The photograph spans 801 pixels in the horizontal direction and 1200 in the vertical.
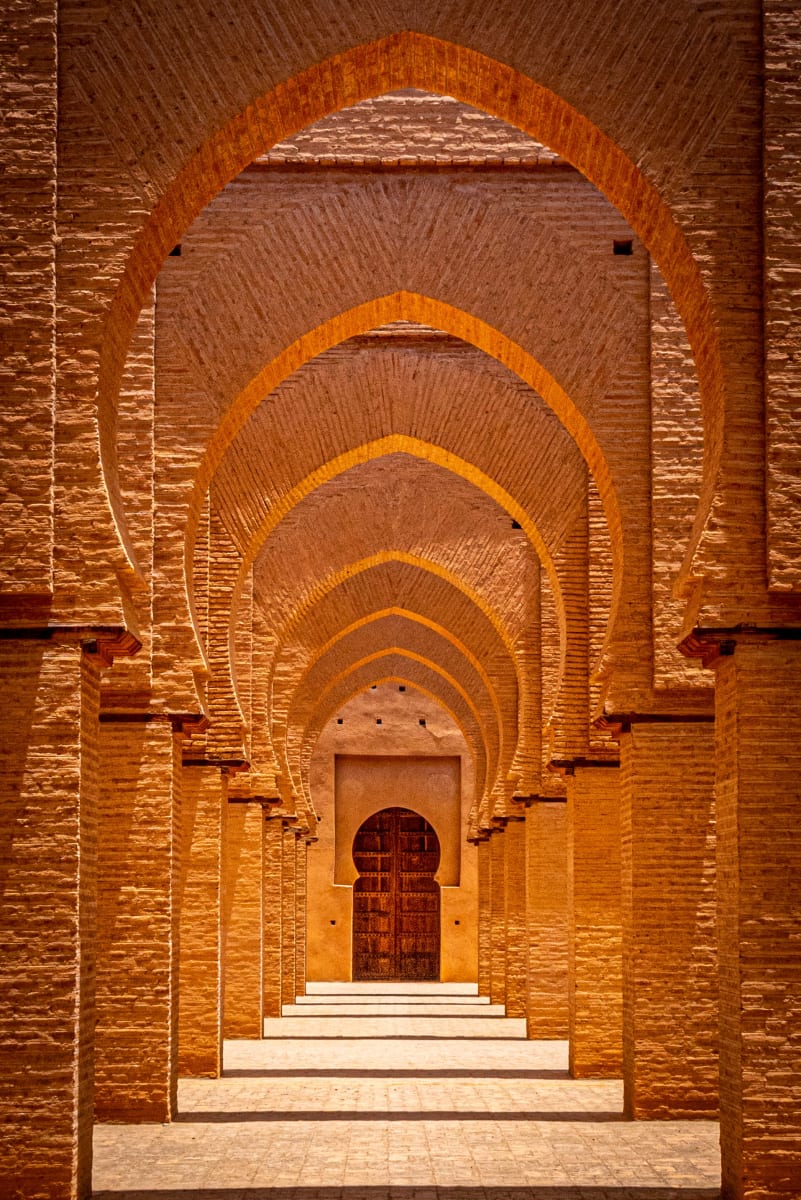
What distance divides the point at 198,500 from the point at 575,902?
4.62 meters

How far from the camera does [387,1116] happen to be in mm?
12570

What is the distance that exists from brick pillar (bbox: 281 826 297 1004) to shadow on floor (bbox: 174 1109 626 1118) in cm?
1136

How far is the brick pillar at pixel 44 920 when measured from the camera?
8.30m

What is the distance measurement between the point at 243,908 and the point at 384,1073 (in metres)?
3.45

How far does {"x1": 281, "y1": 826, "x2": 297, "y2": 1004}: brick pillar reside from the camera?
988 inches

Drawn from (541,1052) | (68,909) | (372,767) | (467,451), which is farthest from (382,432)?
(372,767)

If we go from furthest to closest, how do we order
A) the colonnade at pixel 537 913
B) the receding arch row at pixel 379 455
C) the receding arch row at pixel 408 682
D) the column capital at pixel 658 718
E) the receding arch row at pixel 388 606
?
the receding arch row at pixel 408 682
the receding arch row at pixel 388 606
the receding arch row at pixel 379 455
the column capital at pixel 658 718
the colonnade at pixel 537 913

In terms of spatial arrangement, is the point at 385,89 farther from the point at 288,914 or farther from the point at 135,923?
the point at 288,914

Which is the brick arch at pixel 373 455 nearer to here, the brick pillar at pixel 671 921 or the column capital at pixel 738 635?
the brick pillar at pixel 671 921

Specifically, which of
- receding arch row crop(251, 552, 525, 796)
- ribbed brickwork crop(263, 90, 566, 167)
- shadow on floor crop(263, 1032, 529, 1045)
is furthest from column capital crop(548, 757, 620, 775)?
receding arch row crop(251, 552, 525, 796)

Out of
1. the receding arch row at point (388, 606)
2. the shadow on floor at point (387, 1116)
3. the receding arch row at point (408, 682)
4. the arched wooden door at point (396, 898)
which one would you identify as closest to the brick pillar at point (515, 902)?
the receding arch row at point (388, 606)

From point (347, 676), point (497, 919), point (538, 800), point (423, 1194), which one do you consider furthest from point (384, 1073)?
point (347, 676)

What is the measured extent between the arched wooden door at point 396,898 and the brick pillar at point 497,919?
8.79 meters

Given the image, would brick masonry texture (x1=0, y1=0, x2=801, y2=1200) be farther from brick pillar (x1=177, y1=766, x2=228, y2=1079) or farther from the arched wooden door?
the arched wooden door
